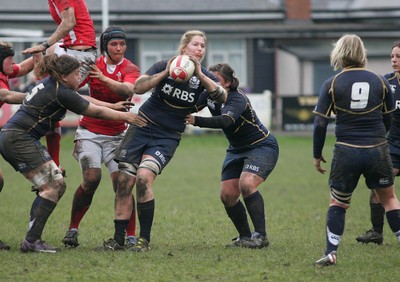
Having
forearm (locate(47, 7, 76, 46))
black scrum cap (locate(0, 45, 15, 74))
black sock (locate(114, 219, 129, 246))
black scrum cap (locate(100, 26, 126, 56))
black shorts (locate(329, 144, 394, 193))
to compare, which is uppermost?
forearm (locate(47, 7, 76, 46))

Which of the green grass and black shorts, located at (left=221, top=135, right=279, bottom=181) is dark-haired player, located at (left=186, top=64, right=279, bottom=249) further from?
the green grass

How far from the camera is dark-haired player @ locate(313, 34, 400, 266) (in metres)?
7.64

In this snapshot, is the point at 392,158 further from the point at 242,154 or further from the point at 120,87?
the point at 120,87

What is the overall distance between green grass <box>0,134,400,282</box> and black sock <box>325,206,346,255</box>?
238 millimetres

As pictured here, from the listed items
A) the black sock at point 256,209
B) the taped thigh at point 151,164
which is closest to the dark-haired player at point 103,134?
the taped thigh at point 151,164

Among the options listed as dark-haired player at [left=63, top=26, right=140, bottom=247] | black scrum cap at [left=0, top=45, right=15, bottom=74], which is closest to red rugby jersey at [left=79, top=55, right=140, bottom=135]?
dark-haired player at [left=63, top=26, right=140, bottom=247]

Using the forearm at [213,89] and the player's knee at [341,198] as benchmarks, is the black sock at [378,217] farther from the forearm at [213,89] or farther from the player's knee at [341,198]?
the forearm at [213,89]

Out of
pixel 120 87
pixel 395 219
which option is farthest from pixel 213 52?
pixel 395 219

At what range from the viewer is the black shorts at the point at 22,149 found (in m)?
8.33

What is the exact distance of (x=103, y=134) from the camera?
30.4 ft

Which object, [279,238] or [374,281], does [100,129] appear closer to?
[279,238]

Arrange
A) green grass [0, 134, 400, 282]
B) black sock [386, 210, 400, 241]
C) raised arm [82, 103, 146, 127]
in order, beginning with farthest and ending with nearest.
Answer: raised arm [82, 103, 146, 127] < black sock [386, 210, 400, 241] < green grass [0, 134, 400, 282]

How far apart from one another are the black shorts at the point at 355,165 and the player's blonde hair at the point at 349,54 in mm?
791

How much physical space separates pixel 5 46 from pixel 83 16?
94 cm
